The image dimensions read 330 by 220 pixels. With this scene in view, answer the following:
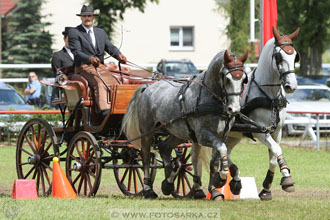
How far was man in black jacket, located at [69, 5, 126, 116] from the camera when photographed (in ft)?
37.7

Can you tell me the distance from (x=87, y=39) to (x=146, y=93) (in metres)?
1.37

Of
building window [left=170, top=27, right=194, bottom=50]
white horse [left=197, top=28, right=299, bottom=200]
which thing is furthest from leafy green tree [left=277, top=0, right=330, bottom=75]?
white horse [left=197, top=28, right=299, bottom=200]

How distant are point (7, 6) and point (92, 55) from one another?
3710 cm

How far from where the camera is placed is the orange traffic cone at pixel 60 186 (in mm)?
10758

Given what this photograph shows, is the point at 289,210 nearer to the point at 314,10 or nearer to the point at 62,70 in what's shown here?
the point at 62,70

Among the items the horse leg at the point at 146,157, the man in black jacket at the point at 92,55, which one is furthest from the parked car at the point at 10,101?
the horse leg at the point at 146,157

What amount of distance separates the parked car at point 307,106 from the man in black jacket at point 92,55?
1000cm

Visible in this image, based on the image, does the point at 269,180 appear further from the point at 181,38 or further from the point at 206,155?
the point at 181,38

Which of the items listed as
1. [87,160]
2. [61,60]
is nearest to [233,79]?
[87,160]

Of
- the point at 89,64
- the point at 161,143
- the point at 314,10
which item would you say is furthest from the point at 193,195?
the point at 314,10

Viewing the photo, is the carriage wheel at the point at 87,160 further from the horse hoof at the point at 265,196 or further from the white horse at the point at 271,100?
the horse hoof at the point at 265,196

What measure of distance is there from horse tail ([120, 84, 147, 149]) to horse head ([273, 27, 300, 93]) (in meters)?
2.07

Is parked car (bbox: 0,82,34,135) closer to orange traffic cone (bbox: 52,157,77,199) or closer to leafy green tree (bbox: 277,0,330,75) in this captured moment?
orange traffic cone (bbox: 52,157,77,199)

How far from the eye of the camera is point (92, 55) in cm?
1195
